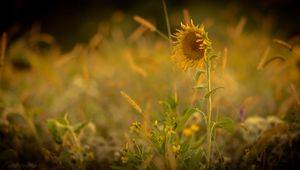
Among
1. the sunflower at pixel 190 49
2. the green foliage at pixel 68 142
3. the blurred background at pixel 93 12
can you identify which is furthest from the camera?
the blurred background at pixel 93 12

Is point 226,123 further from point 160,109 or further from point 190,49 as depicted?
point 160,109

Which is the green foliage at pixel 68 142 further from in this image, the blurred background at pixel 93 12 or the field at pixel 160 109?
the blurred background at pixel 93 12

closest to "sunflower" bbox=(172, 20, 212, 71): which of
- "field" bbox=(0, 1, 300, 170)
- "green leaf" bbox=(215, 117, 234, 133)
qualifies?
"field" bbox=(0, 1, 300, 170)

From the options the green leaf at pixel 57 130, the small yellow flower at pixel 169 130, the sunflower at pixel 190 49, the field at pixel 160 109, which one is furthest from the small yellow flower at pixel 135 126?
the green leaf at pixel 57 130

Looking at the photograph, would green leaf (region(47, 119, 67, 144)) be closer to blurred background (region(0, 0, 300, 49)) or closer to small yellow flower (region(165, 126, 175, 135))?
small yellow flower (region(165, 126, 175, 135))

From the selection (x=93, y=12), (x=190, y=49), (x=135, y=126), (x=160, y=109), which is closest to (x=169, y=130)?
(x=135, y=126)

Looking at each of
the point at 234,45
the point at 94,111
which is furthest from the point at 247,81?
the point at 94,111

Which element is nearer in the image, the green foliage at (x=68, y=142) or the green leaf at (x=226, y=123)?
the green leaf at (x=226, y=123)

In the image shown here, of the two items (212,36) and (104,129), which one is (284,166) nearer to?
(104,129)
